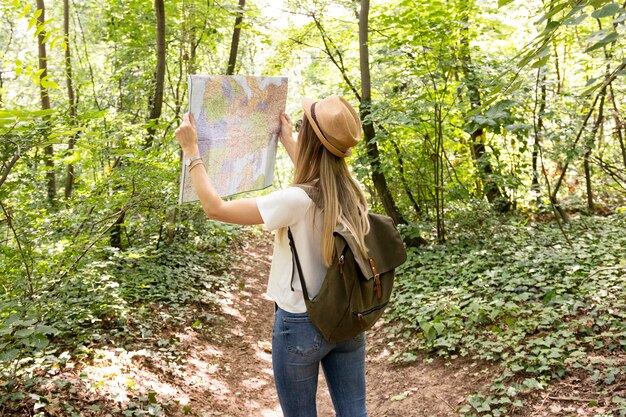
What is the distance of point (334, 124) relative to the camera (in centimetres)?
225

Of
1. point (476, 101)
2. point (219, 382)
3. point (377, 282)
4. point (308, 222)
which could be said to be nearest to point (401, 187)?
point (476, 101)

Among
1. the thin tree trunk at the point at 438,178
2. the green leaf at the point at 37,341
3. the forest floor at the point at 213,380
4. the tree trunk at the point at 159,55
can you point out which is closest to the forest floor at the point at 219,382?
the forest floor at the point at 213,380

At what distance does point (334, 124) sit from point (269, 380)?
398cm

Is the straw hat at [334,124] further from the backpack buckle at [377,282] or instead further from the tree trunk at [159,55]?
the tree trunk at [159,55]

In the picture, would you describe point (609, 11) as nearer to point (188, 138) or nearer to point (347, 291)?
point (347, 291)

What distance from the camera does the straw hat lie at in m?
2.26

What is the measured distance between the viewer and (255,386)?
5.32 meters

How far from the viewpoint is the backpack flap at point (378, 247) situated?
2203 millimetres

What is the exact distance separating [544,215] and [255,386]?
278 inches

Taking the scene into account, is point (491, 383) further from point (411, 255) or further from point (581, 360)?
point (411, 255)

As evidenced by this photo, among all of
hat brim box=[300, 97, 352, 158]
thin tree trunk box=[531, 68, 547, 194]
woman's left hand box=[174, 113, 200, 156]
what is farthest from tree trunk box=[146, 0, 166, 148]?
thin tree trunk box=[531, 68, 547, 194]

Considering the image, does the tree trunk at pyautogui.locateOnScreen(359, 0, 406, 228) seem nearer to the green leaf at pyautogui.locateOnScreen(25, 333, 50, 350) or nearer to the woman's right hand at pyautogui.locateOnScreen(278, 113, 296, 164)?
the woman's right hand at pyautogui.locateOnScreen(278, 113, 296, 164)

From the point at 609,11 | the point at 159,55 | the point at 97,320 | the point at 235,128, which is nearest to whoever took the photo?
the point at 609,11

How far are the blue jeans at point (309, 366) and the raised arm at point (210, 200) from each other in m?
0.46
